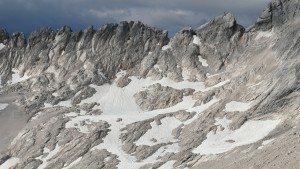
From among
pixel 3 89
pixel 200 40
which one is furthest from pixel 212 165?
pixel 3 89

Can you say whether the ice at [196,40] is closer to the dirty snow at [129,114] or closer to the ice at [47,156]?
the dirty snow at [129,114]

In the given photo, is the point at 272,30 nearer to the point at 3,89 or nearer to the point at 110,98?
the point at 110,98

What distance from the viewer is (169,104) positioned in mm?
112625

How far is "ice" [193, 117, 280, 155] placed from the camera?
85000mm

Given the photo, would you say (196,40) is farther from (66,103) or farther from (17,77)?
(17,77)

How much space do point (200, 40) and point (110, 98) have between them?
28483 mm

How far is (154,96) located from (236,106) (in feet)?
77.4

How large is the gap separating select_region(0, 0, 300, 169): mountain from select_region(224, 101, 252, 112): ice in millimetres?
213

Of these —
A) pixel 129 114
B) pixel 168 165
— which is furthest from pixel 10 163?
pixel 168 165

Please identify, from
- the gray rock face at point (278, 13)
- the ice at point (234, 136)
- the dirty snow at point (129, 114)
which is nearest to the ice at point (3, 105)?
the dirty snow at point (129, 114)

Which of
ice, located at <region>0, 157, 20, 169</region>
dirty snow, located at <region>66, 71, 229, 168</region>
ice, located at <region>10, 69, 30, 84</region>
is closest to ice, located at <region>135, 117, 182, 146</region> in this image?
dirty snow, located at <region>66, 71, 229, 168</region>

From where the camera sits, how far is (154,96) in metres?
116

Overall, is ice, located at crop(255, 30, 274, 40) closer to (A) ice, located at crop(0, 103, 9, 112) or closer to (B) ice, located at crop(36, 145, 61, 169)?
(B) ice, located at crop(36, 145, 61, 169)

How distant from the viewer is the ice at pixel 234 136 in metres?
85.0
